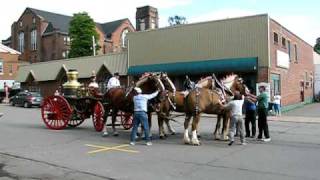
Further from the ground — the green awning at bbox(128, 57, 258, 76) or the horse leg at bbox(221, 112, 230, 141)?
the green awning at bbox(128, 57, 258, 76)

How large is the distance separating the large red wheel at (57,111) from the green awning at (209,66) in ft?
48.8

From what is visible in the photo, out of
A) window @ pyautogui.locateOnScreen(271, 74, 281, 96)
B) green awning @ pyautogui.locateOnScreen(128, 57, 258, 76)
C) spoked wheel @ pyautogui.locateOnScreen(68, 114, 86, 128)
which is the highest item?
green awning @ pyautogui.locateOnScreen(128, 57, 258, 76)

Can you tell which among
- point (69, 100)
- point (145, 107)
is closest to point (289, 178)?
point (145, 107)

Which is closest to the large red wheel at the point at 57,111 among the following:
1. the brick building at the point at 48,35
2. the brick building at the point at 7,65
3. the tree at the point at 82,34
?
the tree at the point at 82,34

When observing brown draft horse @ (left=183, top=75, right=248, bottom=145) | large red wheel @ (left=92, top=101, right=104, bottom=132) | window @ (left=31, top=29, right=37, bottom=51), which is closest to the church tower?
window @ (left=31, top=29, right=37, bottom=51)

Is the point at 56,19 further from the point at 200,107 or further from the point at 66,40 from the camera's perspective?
the point at 200,107

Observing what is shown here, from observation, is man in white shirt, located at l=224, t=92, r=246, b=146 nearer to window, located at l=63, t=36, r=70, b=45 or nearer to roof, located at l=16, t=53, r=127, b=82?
roof, located at l=16, t=53, r=127, b=82

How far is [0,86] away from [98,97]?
51913mm

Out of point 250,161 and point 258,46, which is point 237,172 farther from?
point 258,46

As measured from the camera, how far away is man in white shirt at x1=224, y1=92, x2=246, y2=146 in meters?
13.7

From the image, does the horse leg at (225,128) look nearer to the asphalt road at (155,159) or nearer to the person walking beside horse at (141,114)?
the asphalt road at (155,159)

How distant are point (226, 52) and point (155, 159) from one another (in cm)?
2108

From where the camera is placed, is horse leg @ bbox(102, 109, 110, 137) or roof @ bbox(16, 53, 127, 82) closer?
horse leg @ bbox(102, 109, 110, 137)

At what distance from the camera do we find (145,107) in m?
14.0
